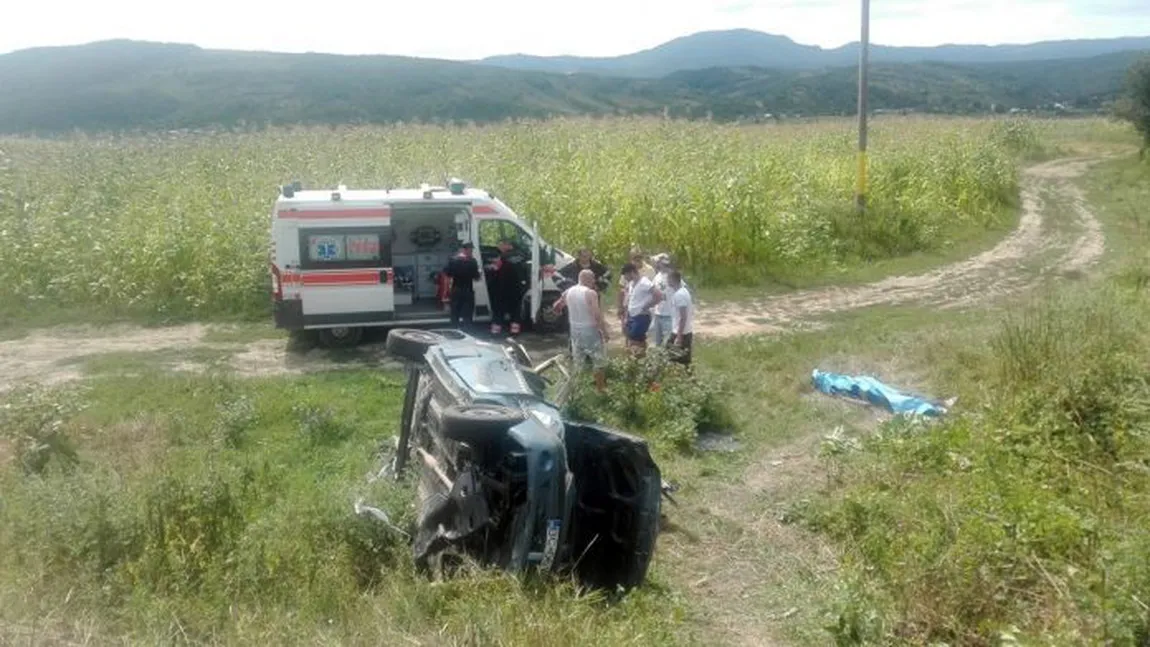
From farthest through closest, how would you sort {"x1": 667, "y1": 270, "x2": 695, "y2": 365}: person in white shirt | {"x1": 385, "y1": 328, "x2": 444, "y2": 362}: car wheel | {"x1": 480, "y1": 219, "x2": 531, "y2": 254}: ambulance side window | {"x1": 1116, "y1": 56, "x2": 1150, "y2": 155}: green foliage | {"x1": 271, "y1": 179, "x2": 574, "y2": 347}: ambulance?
{"x1": 1116, "y1": 56, "x2": 1150, "y2": 155}: green foliage
{"x1": 480, "y1": 219, "x2": 531, "y2": 254}: ambulance side window
{"x1": 271, "y1": 179, "x2": 574, "y2": 347}: ambulance
{"x1": 667, "y1": 270, "x2": 695, "y2": 365}: person in white shirt
{"x1": 385, "y1": 328, "x2": 444, "y2": 362}: car wheel

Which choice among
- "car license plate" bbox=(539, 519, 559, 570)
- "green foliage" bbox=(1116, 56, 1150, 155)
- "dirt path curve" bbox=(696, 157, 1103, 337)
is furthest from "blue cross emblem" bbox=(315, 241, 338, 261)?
"green foliage" bbox=(1116, 56, 1150, 155)

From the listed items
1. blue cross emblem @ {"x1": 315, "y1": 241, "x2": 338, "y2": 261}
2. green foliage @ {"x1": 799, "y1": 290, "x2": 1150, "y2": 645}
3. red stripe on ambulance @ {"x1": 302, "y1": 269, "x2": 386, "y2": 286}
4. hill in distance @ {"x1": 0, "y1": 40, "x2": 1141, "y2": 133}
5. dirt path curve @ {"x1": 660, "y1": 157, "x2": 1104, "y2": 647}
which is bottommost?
dirt path curve @ {"x1": 660, "y1": 157, "x2": 1104, "y2": 647}

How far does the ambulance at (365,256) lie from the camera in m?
14.4

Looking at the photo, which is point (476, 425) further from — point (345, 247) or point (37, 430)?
point (345, 247)

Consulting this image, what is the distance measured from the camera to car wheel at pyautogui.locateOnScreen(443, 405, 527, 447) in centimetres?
640

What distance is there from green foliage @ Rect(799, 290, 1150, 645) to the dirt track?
5.91m

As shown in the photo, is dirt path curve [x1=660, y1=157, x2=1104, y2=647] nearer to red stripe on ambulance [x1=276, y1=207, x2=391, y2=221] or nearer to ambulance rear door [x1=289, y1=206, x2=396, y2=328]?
ambulance rear door [x1=289, y1=206, x2=396, y2=328]

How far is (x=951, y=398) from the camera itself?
11.4 m

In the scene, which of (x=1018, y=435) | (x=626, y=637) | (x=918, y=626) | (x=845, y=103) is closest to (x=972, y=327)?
(x=1018, y=435)

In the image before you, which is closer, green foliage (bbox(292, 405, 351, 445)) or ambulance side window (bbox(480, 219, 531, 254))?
green foliage (bbox(292, 405, 351, 445))

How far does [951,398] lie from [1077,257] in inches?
490

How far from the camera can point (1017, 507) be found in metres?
6.94

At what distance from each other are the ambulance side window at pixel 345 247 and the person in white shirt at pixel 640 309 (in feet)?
11.8

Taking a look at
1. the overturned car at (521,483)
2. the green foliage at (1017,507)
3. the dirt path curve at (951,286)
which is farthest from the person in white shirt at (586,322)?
the overturned car at (521,483)
